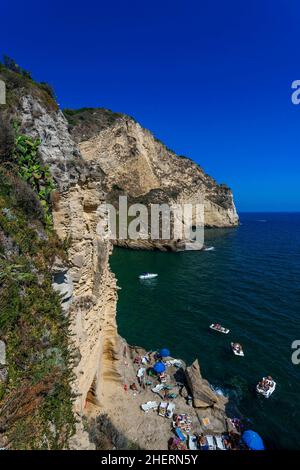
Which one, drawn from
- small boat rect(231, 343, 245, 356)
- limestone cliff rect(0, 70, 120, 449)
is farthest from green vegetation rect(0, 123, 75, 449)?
small boat rect(231, 343, 245, 356)

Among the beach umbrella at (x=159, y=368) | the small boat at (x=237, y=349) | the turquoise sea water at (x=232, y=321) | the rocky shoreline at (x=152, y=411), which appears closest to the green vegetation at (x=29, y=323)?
the rocky shoreline at (x=152, y=411)

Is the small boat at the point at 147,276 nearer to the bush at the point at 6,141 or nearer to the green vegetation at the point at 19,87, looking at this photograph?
the green vegetation at the point at 19,87

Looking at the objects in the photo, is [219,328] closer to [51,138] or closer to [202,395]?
[202,395]

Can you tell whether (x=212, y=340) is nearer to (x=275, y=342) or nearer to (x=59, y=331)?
(x=275, y=342)

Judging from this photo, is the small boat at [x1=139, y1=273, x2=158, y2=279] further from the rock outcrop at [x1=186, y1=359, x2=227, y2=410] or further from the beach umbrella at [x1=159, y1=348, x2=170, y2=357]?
the rock outcrop at [x1=186, y1=359, x2=227, y2=410]

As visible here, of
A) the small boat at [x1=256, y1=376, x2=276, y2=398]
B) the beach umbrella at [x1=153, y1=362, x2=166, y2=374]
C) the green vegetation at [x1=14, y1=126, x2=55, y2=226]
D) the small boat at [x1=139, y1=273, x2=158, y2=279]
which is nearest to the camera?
the green vegetation at [x1=14, y1=126, x2=55, y2=226]

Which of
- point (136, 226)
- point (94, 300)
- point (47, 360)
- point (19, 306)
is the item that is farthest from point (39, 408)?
point (136, 226)
